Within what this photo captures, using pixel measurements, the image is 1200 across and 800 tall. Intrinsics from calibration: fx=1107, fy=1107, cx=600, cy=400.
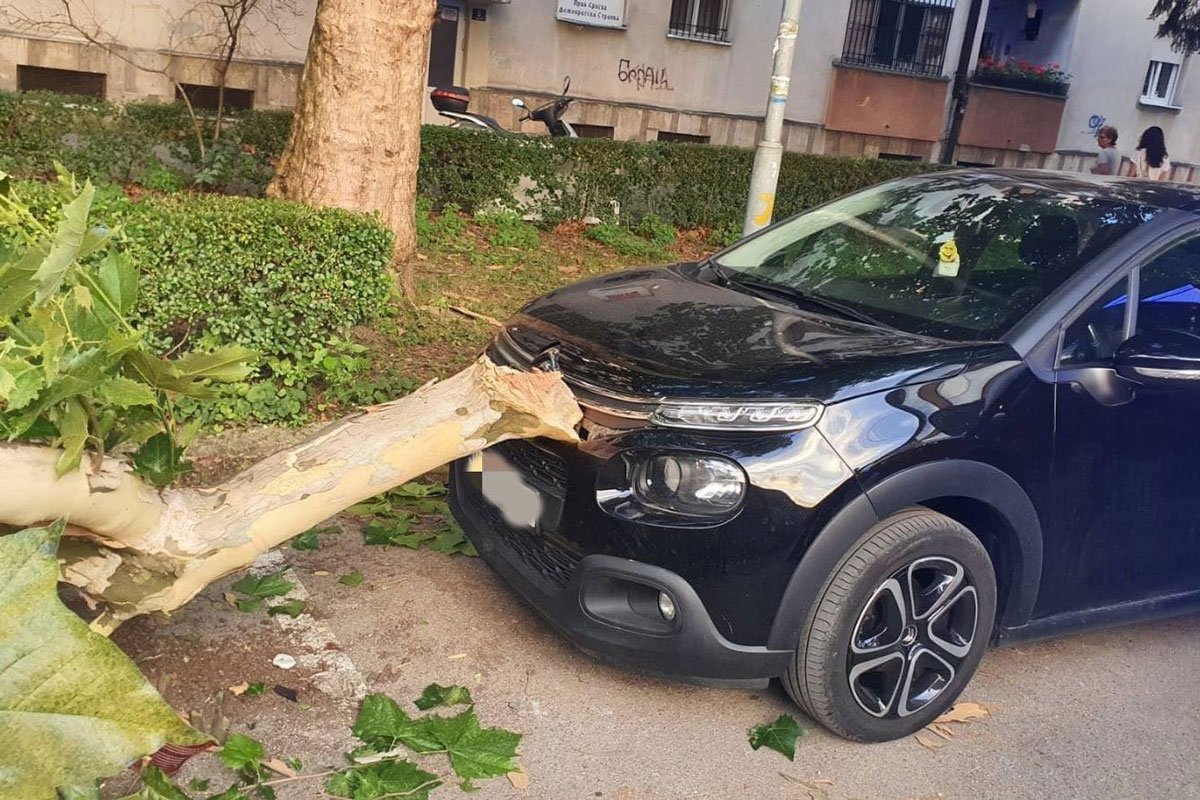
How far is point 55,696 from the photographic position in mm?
1930

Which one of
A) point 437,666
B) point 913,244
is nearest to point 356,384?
point 437,666

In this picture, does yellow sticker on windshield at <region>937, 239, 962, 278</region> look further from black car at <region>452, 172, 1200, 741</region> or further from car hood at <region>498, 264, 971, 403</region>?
car hood at <region>498, 264, 971, 403</region>

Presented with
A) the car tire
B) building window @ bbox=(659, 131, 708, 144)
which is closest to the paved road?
the car tire

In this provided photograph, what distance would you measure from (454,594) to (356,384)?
1.97m

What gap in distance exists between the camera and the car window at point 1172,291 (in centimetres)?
371

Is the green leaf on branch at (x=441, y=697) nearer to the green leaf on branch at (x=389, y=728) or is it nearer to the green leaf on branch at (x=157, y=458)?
the green leaf on branch at (x=389, y=728)

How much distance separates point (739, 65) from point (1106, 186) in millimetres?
13933

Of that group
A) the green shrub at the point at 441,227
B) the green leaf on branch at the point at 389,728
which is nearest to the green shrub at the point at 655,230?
the green shrub at the point at 441,227

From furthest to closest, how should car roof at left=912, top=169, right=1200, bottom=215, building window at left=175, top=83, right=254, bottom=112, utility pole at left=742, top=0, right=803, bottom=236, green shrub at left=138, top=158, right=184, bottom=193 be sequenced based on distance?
1. building window at left=175, top=83, right=254, bottom=112
2. green shrub at left=138, top=158, right=184, bottom=193
3. utility pole at left=742, top=0, right=803, bottom=236
4. car roof at left=912, top=169, right=1200, bottom=215

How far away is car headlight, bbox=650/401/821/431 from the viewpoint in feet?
10.2

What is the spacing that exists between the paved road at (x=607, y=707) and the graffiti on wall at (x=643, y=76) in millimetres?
13627

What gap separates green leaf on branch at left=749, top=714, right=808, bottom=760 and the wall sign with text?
45.8 ft

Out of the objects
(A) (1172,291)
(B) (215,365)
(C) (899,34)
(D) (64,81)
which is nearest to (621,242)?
(A) (1172,291)

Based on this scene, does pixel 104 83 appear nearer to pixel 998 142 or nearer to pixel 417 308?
pixel 417 308
